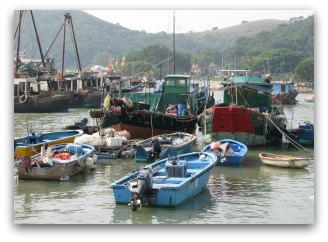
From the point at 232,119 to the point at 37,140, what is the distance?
7209 mm

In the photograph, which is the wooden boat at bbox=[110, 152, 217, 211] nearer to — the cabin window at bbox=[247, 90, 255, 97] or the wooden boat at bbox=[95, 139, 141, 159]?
the wooden boat at bbox=[95, 139, 141, 159]

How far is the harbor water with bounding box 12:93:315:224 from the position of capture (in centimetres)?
1268

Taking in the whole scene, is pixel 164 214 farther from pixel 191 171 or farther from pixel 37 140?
pixel 37 140

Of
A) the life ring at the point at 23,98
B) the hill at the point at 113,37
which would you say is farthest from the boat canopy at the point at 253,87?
the life ring at the point at 23,98

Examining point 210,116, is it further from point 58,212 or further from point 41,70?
point 41,70

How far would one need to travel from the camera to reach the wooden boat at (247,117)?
Answer: 23.1 m

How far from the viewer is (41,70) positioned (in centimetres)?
4972

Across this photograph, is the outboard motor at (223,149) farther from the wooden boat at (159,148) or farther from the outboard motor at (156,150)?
the outboard motor at (156,150)

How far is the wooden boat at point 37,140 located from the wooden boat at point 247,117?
5.24 meters

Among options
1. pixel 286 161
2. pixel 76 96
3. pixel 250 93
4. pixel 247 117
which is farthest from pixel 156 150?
pixel 76 96

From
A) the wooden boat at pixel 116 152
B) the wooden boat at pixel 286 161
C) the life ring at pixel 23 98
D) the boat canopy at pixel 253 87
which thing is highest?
the boat canopy at pixel 253 87

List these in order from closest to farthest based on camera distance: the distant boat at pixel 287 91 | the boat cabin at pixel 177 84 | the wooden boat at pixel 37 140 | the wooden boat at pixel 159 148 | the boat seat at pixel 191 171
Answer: the boat seat at pixel 191 171
the wooden boat at pixel 37 140
the wooden boat at pixel 159 148
the boat cabin at pixel 177 84
the distant boat at pixel 287 91
